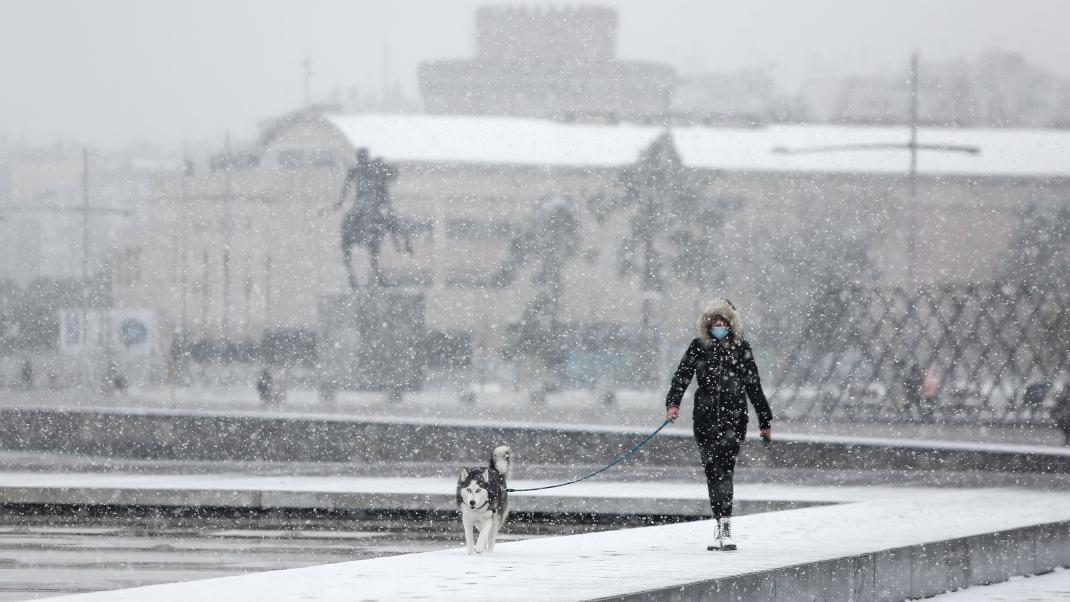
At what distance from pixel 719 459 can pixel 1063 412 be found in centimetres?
1367

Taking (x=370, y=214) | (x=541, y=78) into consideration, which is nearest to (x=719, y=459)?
(x=370, y=214)

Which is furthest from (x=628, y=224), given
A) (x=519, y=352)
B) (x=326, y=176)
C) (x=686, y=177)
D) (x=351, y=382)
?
(x=351, y=382)

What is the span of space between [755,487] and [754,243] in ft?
154

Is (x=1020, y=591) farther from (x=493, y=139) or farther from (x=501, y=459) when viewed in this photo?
(x=493, y=139)

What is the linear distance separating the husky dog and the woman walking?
1098 millimetres

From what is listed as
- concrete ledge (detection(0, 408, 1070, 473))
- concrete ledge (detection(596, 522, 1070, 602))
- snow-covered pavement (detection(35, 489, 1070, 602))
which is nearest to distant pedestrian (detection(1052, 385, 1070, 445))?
concrete ledge (detection(0, 408, 1070, 473))

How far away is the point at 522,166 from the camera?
64.6m

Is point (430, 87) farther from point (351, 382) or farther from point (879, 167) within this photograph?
point (351, 382)

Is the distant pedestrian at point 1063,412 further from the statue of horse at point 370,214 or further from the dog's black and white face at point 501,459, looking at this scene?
the statue of horse at point 370,214

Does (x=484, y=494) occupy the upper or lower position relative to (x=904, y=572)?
upper

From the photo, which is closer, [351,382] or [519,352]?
[351,382]

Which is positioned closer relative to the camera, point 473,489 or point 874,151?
point 473,489

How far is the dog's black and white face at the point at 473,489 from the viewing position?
8.30 m

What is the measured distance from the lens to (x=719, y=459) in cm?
934
